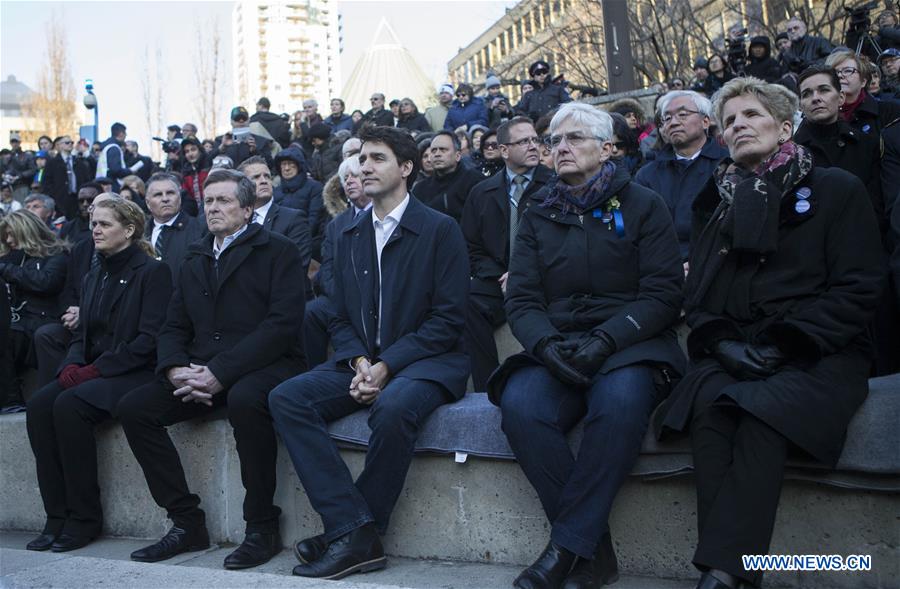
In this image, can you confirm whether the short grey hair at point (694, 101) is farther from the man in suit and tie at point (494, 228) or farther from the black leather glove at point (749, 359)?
the black leather glove at point (749, 359)

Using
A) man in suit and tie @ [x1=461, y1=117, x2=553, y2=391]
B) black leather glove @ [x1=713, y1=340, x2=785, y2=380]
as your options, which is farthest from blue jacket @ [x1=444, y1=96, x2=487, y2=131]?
black leather glove @ [x1=713, y1=340, x2=785, y2=380]

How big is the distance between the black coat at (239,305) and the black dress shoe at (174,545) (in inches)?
34.7

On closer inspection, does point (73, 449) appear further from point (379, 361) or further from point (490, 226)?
point (490, 226)

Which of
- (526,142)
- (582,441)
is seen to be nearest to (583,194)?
(582,441)

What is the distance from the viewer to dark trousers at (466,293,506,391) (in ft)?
19.6

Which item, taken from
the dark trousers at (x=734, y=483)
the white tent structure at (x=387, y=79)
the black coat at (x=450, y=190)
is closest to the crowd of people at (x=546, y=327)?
the dark trousers at (x=734, y=483)

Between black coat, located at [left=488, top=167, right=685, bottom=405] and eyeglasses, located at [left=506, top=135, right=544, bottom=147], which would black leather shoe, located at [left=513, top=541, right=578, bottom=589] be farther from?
eyeglasses, located at [left=506, top=135, right=544, bottom=147]

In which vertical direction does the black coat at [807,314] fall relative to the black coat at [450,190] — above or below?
below

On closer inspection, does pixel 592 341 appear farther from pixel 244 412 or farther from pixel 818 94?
pixel 818 94

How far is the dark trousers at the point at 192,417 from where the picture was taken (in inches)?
181

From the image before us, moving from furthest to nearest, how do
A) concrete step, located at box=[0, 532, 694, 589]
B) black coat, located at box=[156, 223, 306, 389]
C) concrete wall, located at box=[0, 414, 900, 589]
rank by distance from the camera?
1. black coat, located at box=[156, 223, 306, 389]
2. concrete wall, located at box=[0, 414, 900, 589]
3. concrete step, located at box=[0, 532, 694, 589]

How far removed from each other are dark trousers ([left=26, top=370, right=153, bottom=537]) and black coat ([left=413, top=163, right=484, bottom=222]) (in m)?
2.99

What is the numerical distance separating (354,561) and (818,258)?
7.68 ft

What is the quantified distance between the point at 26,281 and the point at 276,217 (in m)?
2.03
